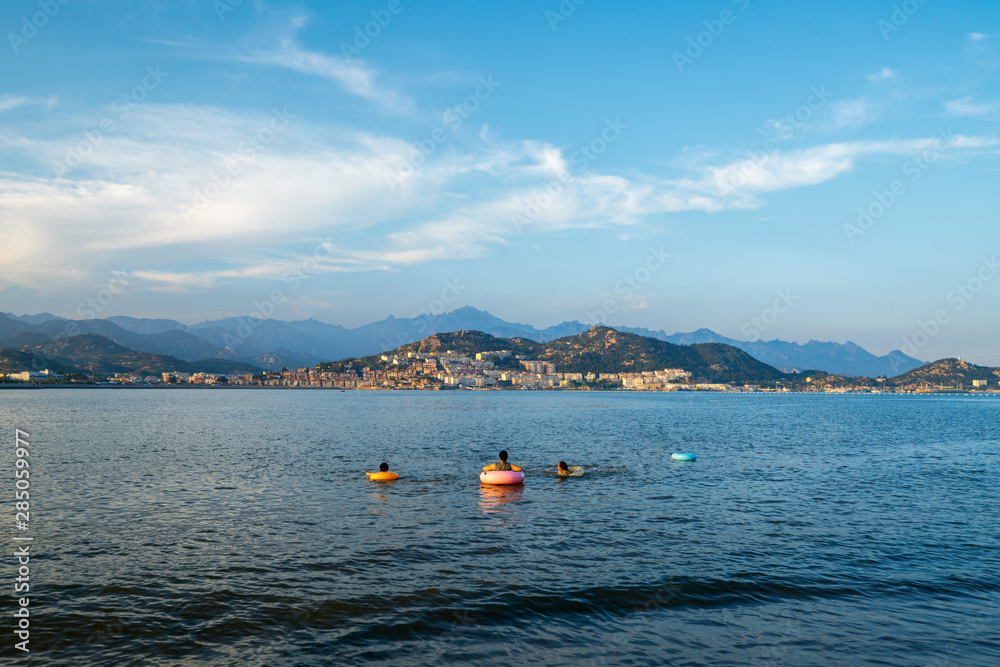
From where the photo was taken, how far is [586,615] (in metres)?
16.7

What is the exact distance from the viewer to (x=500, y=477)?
3644 centimetres

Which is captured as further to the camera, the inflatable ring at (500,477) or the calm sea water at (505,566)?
the inflatable ring at (500,477)

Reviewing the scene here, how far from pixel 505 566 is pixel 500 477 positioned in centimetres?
1567

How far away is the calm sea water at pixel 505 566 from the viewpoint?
48.6 ft

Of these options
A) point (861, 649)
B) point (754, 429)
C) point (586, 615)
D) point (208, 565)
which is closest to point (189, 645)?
point (208, 565)

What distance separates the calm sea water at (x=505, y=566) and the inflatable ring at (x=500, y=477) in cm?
133

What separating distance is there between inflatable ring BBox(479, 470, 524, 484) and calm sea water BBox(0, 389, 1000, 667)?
4.37 feet

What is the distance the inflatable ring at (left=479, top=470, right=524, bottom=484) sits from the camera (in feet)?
119

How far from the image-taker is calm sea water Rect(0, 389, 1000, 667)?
583 inches

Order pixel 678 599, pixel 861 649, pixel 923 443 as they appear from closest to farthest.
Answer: pixel 861 649
pixel 678 599
pixel 923 443

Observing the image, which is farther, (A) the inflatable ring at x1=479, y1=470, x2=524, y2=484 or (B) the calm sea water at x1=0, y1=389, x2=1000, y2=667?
(A) the inflatable ring at x1=479, y1=470, x2=524, y2=484

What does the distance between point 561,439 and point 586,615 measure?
176 ft

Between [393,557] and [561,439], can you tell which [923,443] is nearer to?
[561,439]

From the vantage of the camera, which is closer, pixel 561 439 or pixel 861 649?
pixel 861 649
